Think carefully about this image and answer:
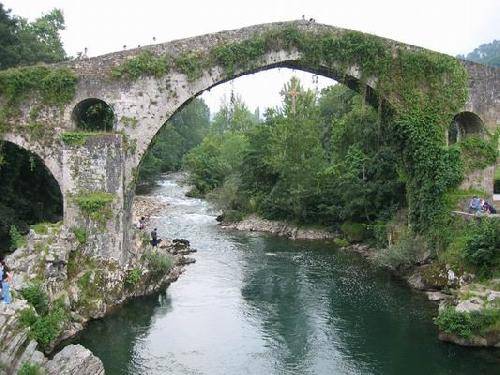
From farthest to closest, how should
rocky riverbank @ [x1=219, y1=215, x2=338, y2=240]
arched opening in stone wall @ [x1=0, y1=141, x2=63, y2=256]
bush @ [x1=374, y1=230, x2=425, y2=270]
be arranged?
rocky riverbank @ [x1=219, y1=215, x2=338, y2=240] < bush @ [x1=374, y1=230, x2=425, y2=270] < arched opening in stone wall @ [x1=0, y1=141, x2=63, y2=256]

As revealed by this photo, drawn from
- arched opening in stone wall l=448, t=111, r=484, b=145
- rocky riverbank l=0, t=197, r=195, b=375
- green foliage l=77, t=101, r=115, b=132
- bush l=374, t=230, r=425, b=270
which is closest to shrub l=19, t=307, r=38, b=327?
rocky riverbank l=0, t=197, r=195, b=375

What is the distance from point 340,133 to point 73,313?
51.9ft

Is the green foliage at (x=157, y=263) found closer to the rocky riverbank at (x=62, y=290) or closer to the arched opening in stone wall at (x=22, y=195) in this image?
the rocky riverbank at (x=62, y=290)

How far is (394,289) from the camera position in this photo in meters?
16.8

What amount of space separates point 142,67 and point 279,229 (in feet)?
39.6

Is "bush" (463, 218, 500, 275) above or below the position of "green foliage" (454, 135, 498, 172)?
below

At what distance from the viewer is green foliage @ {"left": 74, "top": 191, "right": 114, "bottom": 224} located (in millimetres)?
14828

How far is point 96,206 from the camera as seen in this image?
14.9 meters

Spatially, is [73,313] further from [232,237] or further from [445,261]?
[232,237]

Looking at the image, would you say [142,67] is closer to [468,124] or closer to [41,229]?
[41,229]

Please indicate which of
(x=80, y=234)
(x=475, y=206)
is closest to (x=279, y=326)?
(x=80, y=234)

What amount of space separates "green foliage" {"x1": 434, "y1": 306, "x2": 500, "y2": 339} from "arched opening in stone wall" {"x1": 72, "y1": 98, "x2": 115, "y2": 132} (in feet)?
32.1

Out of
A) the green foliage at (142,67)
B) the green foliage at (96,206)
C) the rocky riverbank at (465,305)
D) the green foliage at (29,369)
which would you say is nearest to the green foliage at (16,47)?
the green foliage at (142,67)

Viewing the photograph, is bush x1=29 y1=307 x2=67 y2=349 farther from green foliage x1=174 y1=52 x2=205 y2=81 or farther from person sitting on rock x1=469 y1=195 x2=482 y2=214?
person sitting on rock x1=469 y1=195 x2=482 y2=214
